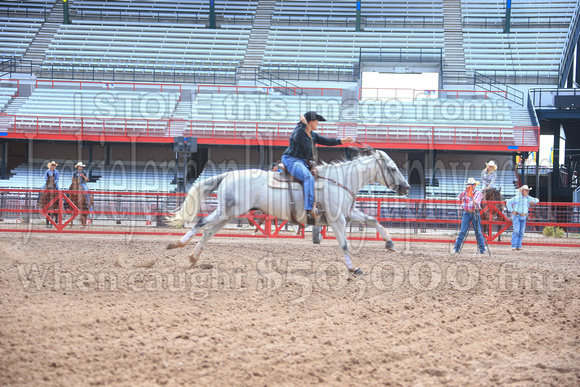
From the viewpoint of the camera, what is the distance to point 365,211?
17.0 metres

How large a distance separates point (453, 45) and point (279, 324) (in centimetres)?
3351

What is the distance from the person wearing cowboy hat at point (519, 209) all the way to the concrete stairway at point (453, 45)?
65.7 ft

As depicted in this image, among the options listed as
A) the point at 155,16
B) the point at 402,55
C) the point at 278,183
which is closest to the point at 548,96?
the point at 402,55

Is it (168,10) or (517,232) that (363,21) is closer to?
(168,10)

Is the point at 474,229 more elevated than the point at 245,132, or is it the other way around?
the point at 245,132

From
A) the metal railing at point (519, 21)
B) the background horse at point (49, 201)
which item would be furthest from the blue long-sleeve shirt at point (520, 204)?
the metal railing at point (519, 21)

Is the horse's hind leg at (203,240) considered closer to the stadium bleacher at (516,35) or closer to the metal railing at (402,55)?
the metal railing at (402,55)

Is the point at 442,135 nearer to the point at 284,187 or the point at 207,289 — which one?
the point at 284,187

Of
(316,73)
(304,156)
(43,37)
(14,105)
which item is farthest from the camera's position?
(43,37)

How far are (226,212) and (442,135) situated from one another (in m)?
19.7

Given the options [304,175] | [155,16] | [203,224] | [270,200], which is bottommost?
[203,224]

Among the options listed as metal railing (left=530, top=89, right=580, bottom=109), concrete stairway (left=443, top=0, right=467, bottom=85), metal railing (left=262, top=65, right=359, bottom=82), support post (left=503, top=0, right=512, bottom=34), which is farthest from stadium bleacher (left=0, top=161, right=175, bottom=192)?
support post (left=503, top=0, right=512, bottom=34)

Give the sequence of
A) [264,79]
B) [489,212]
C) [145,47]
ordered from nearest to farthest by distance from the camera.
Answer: [489,212]
[264,79]
[145,47]

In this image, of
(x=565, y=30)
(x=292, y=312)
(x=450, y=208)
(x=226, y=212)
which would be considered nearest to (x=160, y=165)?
(x=450, y=208)
